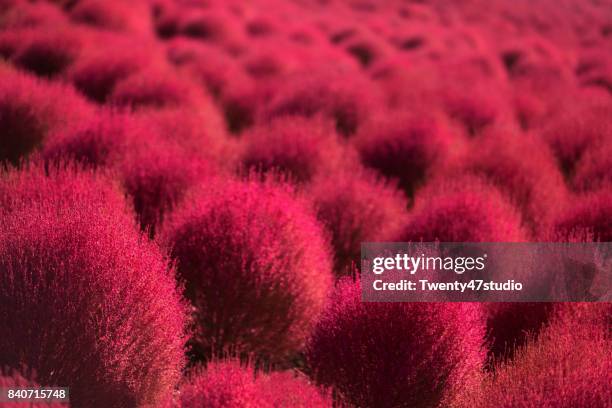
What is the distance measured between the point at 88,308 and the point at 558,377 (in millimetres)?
1875

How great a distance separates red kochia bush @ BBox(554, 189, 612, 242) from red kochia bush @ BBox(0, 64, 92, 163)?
4.17 m

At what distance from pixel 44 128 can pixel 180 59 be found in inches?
186

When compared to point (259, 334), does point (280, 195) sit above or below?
above

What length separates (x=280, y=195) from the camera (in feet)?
13.2

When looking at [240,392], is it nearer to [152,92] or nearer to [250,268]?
[250,268]

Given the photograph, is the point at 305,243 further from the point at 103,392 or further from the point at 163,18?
the point at 163,18

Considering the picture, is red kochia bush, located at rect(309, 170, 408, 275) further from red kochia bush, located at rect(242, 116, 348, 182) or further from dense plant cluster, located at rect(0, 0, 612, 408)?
red kochia bush, located at rect(242, 116, 348, 182)

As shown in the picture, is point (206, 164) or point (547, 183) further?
point (547, 183)

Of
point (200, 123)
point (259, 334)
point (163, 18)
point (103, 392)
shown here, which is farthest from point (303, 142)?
point (163, 18)

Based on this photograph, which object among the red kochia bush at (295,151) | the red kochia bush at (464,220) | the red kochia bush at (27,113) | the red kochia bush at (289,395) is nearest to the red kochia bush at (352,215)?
the red kochia bush at (464,220)

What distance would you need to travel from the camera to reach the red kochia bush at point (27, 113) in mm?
5684

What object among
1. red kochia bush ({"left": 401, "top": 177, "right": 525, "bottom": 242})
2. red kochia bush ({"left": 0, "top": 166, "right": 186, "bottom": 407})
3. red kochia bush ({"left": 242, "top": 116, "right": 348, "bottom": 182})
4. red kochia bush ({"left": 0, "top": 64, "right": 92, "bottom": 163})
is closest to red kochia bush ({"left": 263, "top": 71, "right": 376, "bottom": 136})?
red kochia bush ({"left": 242, "top": 116, "right": 348, "bottom": 182})

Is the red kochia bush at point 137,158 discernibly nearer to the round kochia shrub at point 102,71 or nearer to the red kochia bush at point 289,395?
the red kochia bush at point 289,395

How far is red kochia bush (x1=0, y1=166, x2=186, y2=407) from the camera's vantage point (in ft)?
8.82
